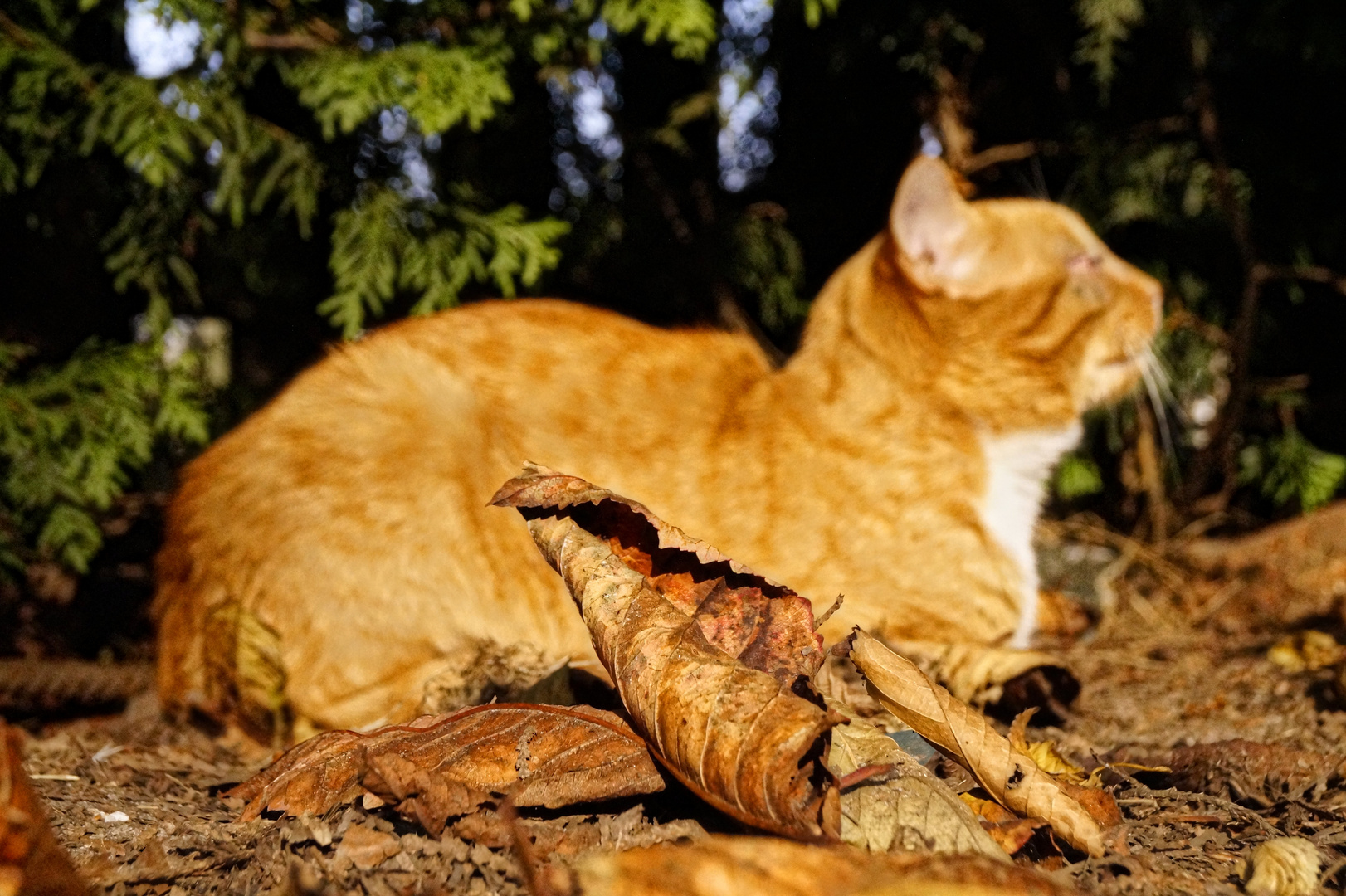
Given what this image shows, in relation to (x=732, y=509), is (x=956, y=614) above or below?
below

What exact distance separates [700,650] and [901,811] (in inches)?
14.4

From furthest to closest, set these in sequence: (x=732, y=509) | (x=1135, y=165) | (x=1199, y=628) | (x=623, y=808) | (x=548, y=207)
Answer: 1. (x=548, y=207)
2. (x=1135, y=165)
3. (x=1199, y=628)
4. (x=732, y=509)
5. (x=623, y=808)

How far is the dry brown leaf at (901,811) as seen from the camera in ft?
4.74

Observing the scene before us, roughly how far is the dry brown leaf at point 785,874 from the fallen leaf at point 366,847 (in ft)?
1.31

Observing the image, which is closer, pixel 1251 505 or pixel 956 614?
pixel 956 614

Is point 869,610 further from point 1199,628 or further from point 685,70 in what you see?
point 685,70

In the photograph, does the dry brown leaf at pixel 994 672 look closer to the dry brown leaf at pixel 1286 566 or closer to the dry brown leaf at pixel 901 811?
the dry brown leaf at pixel 901 811

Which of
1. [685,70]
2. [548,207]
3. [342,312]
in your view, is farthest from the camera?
[685,70]

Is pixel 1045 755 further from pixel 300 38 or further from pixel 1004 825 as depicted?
pixel 300 38

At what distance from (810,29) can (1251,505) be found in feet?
11.1

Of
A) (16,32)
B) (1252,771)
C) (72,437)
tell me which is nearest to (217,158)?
(16,32)

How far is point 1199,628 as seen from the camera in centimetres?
416

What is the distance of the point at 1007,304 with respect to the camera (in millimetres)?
3438

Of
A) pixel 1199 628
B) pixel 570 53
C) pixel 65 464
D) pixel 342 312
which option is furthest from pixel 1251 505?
pixel 65 464
